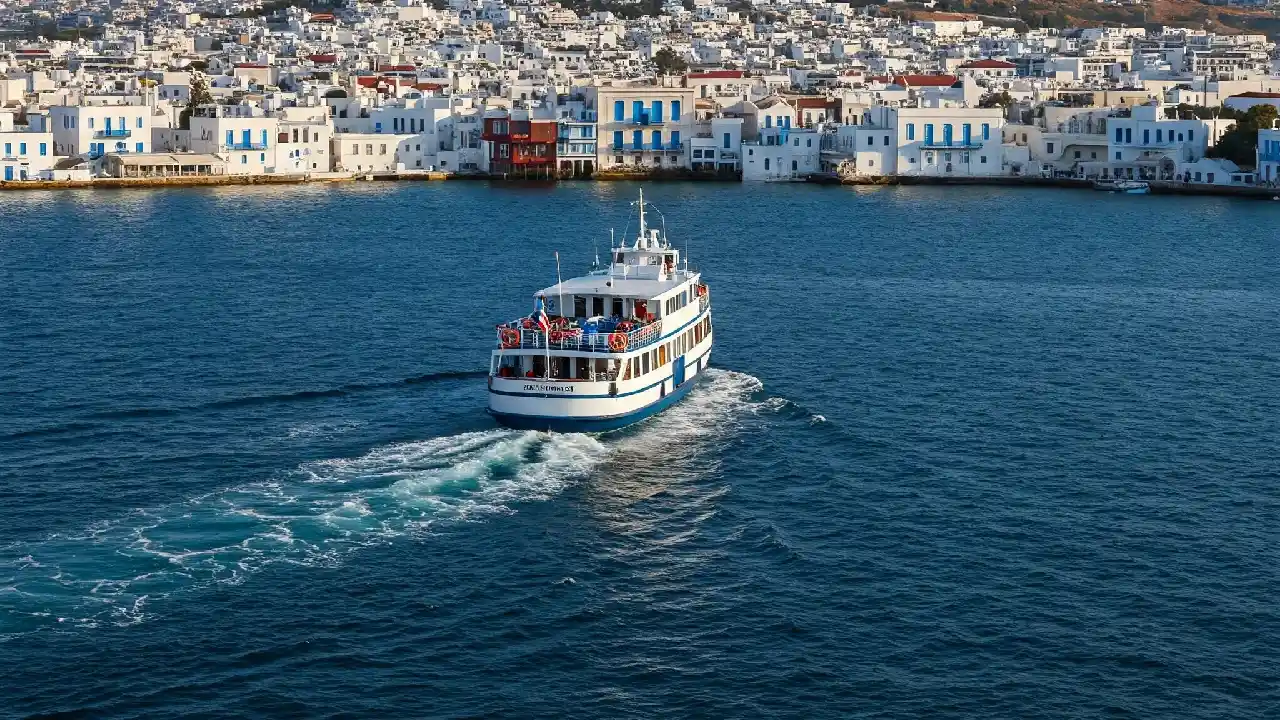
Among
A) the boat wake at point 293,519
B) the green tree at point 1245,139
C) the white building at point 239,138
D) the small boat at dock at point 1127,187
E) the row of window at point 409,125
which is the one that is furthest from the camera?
the row of window at point 409,125

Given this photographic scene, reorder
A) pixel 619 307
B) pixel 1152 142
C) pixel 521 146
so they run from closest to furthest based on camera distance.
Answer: pixel 619 307 → pixel 1152 142 → pixel 521 146

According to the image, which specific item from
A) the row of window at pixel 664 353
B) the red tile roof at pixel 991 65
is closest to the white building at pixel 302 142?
the row of window at pixel 664 353

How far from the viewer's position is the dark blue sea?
53.4 feet

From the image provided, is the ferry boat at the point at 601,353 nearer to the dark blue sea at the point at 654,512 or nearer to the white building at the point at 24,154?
the dark blue sea at the point at 654,512

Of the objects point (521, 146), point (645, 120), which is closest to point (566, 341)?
point (521, 146)

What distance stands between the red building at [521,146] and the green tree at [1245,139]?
22027 mm

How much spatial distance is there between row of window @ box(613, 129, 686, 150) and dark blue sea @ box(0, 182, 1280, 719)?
30712 mm

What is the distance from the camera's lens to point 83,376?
27156mm

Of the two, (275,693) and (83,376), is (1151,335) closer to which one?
(83,376)

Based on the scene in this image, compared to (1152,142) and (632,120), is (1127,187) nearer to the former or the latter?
(1152,142)

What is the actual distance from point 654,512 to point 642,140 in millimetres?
48286

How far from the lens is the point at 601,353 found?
2406 centimetres

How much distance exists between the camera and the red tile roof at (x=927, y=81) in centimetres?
7897

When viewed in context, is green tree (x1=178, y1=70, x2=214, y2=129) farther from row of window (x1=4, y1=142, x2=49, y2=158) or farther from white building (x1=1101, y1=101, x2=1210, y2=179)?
white building (x1=1101, y1=101, x2=1210, y2=179)
